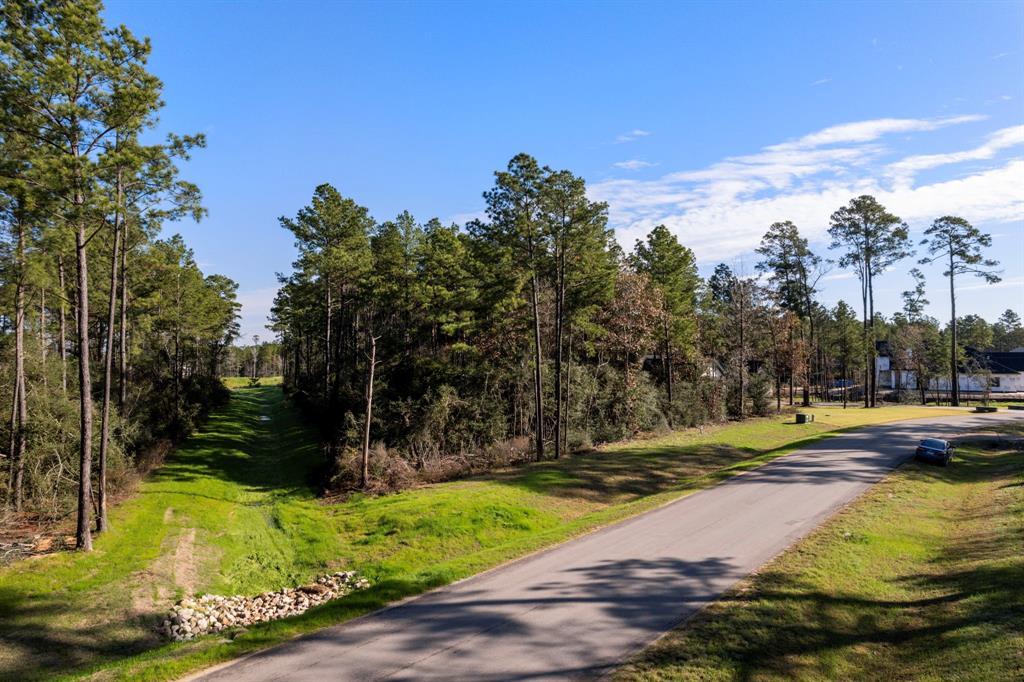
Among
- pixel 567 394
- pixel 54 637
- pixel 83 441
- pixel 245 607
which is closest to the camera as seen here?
pixel 54 637

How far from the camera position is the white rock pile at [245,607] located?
13.9 m

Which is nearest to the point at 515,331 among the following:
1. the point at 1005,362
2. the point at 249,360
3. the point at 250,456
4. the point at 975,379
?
the point at 250,456

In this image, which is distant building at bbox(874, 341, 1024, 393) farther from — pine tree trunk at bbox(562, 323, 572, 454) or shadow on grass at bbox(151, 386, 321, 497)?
shadow on grass at bbox(151, 386, 321, 497)

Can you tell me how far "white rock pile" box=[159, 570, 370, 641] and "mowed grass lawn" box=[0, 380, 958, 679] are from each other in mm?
554

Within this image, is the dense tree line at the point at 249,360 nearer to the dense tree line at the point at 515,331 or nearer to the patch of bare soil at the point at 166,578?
the dense tree line at the point at 515,331

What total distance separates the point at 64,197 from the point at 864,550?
998 inches

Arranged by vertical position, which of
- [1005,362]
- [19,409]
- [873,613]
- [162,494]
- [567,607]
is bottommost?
[162,494]

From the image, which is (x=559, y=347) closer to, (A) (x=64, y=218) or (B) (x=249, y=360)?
(A) (x=64, y=218)

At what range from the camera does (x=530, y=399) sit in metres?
36.6

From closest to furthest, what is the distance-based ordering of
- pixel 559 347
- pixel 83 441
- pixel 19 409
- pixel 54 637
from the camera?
1. pixel 54 637
2. pixel 83 441
3. pixel 19 409
4. pixel 559 347

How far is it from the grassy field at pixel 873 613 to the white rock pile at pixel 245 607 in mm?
9180

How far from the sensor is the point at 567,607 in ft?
37.0

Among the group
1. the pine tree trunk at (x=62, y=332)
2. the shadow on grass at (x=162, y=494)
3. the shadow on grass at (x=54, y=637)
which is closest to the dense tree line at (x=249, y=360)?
the shadow on grass at (x=162, y=494)

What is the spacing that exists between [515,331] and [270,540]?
19864 millimetres
